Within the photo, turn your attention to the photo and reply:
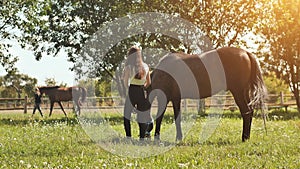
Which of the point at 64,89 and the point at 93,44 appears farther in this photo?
the point at 64,89

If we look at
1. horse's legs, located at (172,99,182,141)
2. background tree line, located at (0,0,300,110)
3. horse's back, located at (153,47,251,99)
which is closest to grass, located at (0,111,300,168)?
horse's legs, located at (172,99,182,141)

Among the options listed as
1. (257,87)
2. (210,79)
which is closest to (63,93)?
(210,79)

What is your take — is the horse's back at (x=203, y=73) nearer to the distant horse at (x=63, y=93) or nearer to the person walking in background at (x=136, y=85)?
the person walking in background at (x=136, y=85)

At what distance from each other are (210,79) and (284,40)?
1369 centimetres

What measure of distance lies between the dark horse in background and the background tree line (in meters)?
11.3

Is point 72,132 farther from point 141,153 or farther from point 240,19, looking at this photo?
point 240,19

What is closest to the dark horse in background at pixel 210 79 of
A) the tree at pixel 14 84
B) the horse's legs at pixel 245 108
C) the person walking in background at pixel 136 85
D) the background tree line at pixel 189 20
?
the horse's legs at pixel 245 108

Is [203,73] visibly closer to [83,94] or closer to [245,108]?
[245,108]

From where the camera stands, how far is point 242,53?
336 inches

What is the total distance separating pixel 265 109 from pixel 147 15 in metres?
13.1

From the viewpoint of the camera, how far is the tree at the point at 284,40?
19.7 metres

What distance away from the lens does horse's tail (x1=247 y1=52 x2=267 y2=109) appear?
859cm

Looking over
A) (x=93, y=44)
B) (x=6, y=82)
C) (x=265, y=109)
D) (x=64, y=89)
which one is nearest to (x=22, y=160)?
(x=265, y=109)

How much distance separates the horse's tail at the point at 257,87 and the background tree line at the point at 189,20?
1158 cm
